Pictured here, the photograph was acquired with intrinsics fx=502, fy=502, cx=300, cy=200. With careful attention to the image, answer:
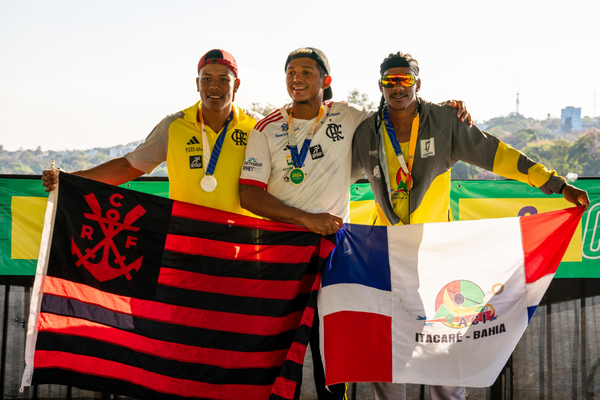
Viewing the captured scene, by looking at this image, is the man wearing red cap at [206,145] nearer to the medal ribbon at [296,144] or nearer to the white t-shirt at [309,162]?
the white t-shirt at [309,162]

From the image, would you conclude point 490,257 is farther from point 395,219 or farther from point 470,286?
point 395,219

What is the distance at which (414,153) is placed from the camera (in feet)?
10.7

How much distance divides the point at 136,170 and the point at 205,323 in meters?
1.34

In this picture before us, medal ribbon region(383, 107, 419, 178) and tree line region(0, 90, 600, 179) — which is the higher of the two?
tree line region(0, 90, 600, 179)

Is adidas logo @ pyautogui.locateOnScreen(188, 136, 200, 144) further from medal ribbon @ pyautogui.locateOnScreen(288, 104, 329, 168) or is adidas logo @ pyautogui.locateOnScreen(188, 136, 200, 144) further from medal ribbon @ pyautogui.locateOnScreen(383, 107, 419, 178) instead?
medal ribbon @ pyautogui.locateOnScreen(383, 107, 419, 178)

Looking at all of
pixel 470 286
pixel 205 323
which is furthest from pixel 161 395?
pixel 470 286

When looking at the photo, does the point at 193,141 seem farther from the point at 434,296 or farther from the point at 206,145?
the point at 434,296

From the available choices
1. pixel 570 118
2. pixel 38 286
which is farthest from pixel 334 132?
pixel 570 118

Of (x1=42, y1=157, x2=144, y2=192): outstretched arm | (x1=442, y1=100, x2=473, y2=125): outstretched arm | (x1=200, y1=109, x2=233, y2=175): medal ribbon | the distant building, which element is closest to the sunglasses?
(x1=442, y1=100, x2=473, y2=125): outstretched arm

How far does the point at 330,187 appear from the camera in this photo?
10.6ft

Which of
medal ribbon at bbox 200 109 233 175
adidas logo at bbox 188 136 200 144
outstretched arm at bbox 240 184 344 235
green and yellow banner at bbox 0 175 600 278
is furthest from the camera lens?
green and yellow banner at bbox 0 175 600 278

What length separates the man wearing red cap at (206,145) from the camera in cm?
347

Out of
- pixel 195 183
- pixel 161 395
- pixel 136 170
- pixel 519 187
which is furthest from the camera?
pixel 519 187

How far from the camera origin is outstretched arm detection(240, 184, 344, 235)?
3.07 m
